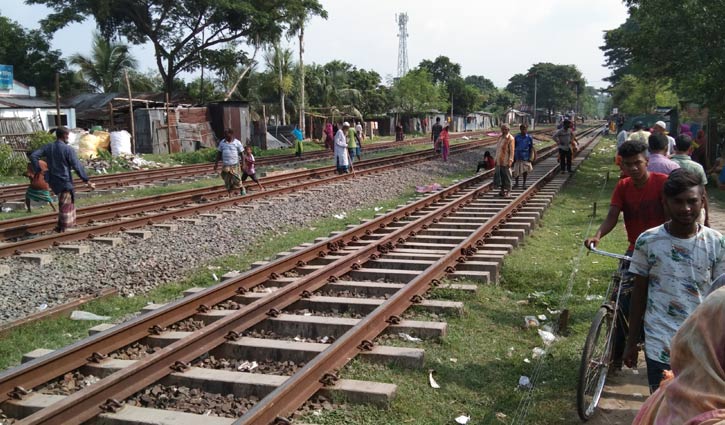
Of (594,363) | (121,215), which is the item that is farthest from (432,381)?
(121,215)

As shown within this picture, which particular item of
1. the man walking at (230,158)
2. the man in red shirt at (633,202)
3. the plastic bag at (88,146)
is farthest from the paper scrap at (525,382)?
the plastic bag at (88,146)

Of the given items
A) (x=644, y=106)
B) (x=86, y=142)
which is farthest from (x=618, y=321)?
(x=644, y=106)

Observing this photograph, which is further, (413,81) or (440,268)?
(413,81)

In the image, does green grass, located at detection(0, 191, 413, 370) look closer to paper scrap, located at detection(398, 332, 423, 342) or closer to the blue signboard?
paper scrap, located at detection(398, 332, 423, 342)

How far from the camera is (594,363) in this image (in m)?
4.36

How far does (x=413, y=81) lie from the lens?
63906 mm

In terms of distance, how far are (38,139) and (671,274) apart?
2342cm

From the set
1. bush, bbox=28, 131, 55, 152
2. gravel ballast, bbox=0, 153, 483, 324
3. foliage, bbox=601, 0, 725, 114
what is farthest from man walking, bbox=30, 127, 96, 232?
foliage, bbox=601, 0, 725, 114

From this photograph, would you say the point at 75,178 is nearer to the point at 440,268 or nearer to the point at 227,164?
the point at 227,164

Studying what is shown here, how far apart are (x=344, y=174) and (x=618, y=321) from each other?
14.5m

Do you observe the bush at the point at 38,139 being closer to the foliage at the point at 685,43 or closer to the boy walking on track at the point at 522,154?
the boy walking on track at the point at 522,154

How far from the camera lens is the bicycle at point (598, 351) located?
4.18 m

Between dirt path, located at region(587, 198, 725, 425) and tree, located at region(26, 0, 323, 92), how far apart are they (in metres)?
34.8

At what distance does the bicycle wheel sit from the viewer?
4148mm
